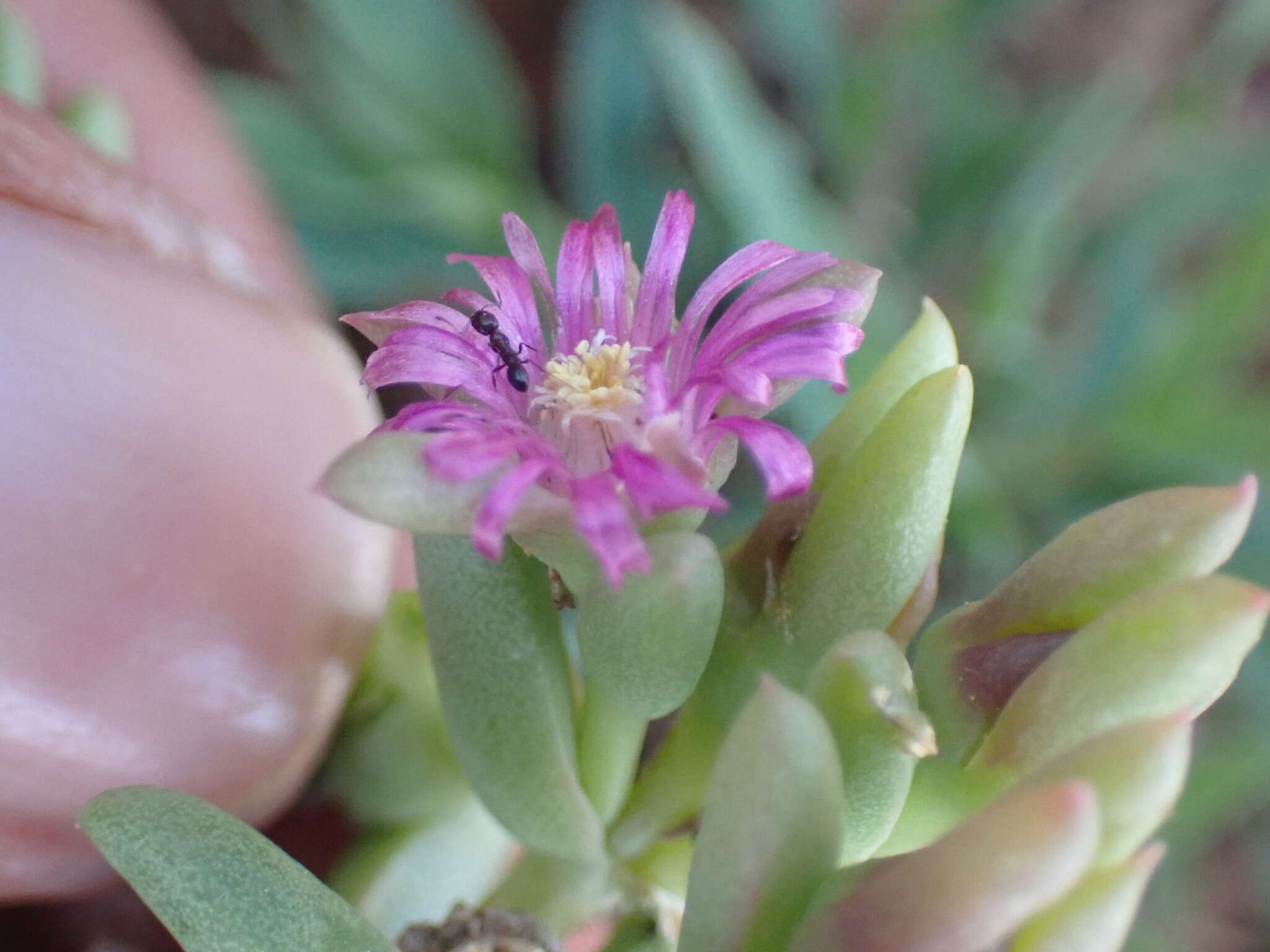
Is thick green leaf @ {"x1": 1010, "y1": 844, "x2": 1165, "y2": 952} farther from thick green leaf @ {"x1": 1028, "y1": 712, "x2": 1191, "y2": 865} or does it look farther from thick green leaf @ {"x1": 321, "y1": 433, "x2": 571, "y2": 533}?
thick green leaf @ {"x1": 321, "y1": 433, "x2": 571, "y2": 533}

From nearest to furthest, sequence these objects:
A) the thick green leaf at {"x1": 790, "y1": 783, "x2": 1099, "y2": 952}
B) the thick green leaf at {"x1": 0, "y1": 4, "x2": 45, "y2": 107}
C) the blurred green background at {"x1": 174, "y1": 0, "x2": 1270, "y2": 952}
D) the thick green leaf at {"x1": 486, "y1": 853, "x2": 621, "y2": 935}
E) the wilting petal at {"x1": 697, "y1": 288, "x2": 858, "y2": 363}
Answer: the thick green leaf at {"x1": 790, "y1": 783, "x2": 1099, "y2": 952} → the wilting petal at {"x1": 697, "y1": 288, "x2": 858, "y2": 363} → the thick green leaf at {"x1": 486, "y1": 853, "x2": 621, "y2": 935} → the thick green leaf at {"x1": 0, "y1": 4, "x2": 45, "y2": 107} → the blurred green background at {"x1": 174, "y1": 0, "x2": 1270, "y2": 952}

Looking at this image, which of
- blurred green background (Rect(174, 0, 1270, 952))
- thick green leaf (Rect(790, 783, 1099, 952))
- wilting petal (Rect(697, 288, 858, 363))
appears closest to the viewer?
thick green leaf (Rect(790, 783, 1099, 952))

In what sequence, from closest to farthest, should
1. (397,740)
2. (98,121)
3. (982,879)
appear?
(982,879) < (397,740) < (98,121)

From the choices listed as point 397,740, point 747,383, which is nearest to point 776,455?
point 747,383

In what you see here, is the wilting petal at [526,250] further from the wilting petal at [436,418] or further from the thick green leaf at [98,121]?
the thick green leaf at [98,121]

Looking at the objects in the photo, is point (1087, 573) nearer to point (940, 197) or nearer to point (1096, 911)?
point (1096, 911)

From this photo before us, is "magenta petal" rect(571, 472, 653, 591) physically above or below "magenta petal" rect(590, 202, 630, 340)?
below

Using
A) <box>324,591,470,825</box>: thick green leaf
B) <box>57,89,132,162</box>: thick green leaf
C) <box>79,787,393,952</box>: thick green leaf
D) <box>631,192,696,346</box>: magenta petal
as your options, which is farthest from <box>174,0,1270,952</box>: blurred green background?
<box>79,787,393,952</box>: thick green leaf
